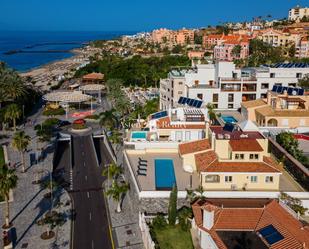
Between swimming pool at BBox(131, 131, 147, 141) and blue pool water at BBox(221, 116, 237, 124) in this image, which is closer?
swimming pool at BBox(131, 131, 147, 141)

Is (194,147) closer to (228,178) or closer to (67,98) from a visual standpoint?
(228,178)

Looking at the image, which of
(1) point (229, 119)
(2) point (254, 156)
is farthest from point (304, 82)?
(2) point (254, 156)

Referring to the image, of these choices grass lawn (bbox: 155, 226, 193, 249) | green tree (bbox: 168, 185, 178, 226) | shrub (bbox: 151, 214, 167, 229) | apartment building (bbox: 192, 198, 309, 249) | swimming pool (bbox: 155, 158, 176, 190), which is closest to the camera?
apartment building (bbox: 192, 198, 309, 249)

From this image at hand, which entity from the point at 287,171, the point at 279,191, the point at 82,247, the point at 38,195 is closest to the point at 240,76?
the point at 287,171

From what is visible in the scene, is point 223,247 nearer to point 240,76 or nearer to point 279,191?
point 279,191

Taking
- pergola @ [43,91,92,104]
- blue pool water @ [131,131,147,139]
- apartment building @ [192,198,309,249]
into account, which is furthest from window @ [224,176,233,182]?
pergola @ [43,91,92,104]

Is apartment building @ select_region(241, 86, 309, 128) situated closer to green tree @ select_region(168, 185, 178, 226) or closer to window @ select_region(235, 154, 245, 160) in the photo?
window @ select_region(235, 154, 245, 160)

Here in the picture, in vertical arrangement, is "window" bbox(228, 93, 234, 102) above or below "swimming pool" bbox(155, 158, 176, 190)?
above
